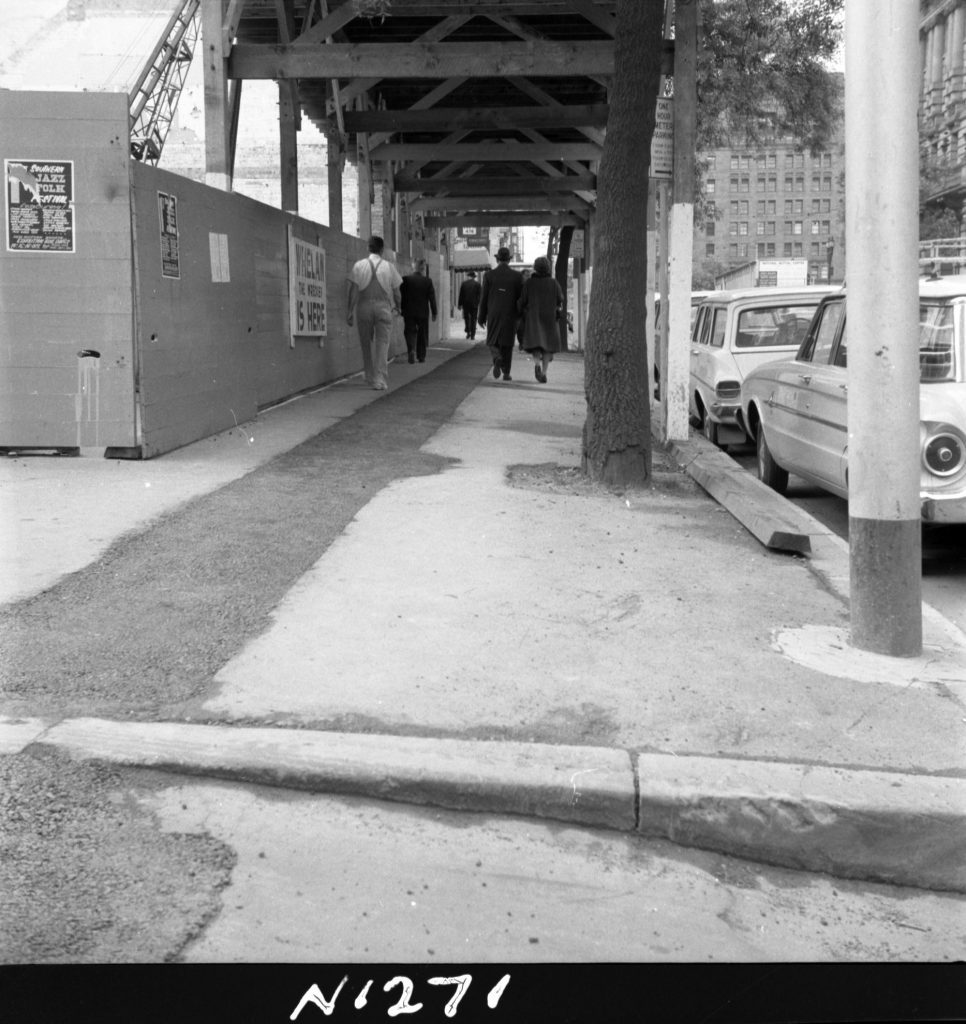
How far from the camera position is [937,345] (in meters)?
7.39

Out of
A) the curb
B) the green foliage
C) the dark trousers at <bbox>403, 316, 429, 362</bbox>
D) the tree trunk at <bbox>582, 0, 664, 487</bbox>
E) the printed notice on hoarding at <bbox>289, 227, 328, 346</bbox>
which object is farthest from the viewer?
the dark trousers at <bbox>403, 316, 429, 362</bbox>

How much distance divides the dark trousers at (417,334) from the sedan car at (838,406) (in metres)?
13.1

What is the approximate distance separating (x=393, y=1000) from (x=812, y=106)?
21.0m

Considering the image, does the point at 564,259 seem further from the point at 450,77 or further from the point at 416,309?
the point at 450,77

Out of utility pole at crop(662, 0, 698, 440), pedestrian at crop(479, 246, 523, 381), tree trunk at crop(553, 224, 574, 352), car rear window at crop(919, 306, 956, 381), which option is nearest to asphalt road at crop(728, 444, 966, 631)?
car rear window at crop(919, 306, 956, 381)

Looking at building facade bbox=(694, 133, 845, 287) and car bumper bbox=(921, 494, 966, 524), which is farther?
building facade bbox=(694, 133, 845, 287)

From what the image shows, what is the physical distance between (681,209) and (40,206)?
18.3 ft

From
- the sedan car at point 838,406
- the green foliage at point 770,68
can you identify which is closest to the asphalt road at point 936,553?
the sedan car at point 838,406

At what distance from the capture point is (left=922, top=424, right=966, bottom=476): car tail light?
22.6 ft

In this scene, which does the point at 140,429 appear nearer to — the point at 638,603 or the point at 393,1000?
the point at 638,603

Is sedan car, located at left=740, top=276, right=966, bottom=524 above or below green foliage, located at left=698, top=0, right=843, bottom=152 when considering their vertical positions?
below

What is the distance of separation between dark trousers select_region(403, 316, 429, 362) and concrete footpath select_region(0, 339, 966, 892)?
15.7m

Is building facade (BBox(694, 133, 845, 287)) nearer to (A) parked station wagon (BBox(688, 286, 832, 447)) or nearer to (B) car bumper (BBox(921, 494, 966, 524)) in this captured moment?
(A) parked station wagon (BBox(688, 286, 832, 447))

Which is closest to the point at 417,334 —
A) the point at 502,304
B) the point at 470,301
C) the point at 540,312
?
the point at 502,304
